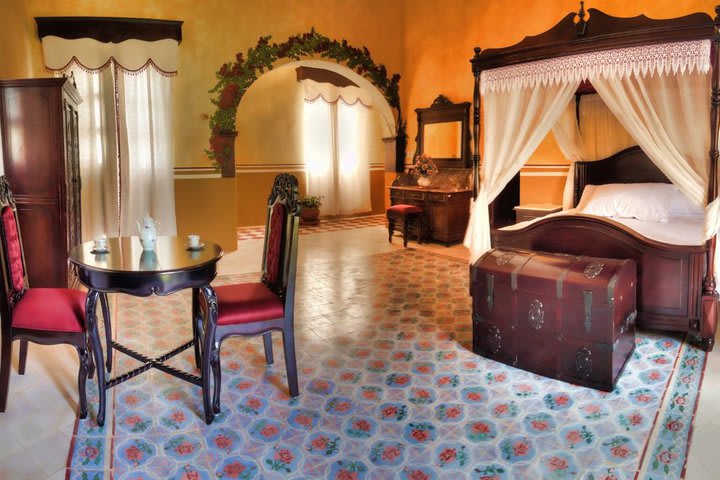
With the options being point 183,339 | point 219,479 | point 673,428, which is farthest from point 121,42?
point 673,428

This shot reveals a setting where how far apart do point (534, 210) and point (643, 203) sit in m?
1.46

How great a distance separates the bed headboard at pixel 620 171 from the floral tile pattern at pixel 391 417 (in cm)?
210

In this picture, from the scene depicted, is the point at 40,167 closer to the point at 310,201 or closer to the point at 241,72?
the point at 241,72

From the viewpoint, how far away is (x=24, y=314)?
113 inches

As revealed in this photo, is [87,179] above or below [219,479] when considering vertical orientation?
above

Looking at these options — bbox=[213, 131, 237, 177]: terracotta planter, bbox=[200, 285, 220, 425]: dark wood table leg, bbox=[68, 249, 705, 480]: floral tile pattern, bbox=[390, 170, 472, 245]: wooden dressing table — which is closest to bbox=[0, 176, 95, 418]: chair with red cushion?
bbox=[68, 249, 705, 480]: floral tile pattern

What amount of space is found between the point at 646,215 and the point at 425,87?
4.42 m

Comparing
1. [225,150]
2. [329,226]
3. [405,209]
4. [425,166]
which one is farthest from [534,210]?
[329,226]

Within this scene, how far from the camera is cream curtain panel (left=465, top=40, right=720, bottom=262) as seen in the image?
3666 mm

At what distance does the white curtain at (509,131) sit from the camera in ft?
14.0

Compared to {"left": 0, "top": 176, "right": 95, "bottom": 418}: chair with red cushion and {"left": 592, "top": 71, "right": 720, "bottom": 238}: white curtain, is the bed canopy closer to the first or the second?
{"left": 592, "top": 71, "right": 720, "bottom": 238}: white curtain

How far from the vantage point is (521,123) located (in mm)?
4398

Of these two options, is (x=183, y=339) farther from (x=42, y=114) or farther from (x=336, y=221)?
(x=336, y=221)

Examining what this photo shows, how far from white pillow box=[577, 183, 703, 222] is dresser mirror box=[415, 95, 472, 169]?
9.08 feet
